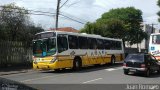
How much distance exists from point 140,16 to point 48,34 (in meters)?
61.8

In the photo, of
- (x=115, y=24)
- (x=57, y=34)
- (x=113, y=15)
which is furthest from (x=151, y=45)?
(x=113, y=15)

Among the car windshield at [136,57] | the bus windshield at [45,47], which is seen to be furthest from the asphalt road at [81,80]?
the bus windshield at [45,47]

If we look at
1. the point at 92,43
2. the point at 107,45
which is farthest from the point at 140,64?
the point at 107,45

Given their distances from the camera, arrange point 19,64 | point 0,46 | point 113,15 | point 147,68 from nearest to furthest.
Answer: point 147,68
point 0,46
point 19,64
point 113,15

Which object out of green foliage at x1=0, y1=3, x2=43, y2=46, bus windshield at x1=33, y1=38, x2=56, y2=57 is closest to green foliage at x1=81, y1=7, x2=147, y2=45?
green foliage at x1=0, y1=3, x2=43, y2=46

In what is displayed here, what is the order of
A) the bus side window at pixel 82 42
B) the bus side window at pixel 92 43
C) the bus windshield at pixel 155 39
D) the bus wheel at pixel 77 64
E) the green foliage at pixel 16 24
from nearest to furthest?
1. the bus wheel at pixel 77 64
2. the bus side window at pixel 82 42
3. the bus side window at pixel 92 43
4. the bus windshield at pixel 155 39
5. the green foliage at pixel 16 24

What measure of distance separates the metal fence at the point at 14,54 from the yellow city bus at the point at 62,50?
11.3 ft

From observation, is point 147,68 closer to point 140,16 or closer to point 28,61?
point 28,61

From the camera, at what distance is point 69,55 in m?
21.9

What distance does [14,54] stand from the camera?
25.6 metres

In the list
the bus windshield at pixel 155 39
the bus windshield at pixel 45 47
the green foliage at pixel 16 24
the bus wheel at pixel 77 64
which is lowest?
the bus wheel at pixel 77 64

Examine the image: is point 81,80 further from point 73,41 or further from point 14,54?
point 14,54

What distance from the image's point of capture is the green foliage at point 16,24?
28.8 m

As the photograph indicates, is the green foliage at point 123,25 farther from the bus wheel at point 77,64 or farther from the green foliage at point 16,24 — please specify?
the bus wheel at point 77,64
